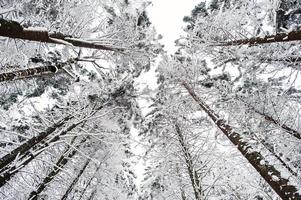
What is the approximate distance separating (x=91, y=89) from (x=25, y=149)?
5054mm

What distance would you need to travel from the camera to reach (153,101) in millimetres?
12773

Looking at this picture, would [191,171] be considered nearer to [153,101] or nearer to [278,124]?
[278,124]

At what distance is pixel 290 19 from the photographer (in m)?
9.64

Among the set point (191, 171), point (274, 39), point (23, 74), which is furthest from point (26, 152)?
point (274, 39)

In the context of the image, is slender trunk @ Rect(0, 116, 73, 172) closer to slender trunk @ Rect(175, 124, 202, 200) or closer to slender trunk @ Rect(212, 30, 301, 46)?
slender trunk @ Rect(175, 124, 202, 200)

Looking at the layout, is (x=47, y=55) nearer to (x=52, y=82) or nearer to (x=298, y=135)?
(x=52, y=82)

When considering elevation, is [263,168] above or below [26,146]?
below

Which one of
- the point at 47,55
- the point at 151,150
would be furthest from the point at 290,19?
the point at 47,55

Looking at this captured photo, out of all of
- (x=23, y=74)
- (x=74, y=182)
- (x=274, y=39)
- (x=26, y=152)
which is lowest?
(x=74, y=182)

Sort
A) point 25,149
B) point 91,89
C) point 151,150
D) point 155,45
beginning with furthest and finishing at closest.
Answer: point 155,45 → point 91,89 → point 151,150 → point 25,149

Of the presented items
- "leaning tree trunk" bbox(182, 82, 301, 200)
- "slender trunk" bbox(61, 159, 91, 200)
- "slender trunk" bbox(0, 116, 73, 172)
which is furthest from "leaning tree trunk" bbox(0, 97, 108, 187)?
"leaning tree trunk" bbox(182, 82, 301, 200)

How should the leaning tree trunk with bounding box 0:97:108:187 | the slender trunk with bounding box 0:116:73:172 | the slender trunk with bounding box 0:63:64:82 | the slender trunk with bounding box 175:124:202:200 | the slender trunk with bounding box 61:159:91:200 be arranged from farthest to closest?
the slender trunk with bounding box 61:159:91:200 → the slender trunk with bounding box 175:124:202:200 → the slender trunk with bounding box 0:63:64:82 → the slender trunk with bounding box 0:116:73:172 → the leaning tree trunk with bounding box 0:97:108:187

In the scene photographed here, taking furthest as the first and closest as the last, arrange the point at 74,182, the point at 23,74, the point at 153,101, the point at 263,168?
the point at 153,101 → the point at 74,182 → the point at 23,74 → the point at 263,168

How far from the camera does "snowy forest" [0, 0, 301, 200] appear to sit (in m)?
8.05
